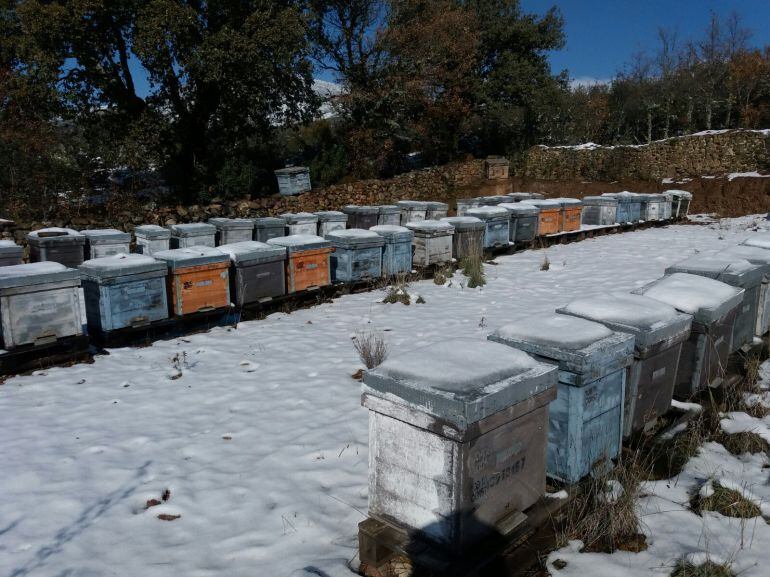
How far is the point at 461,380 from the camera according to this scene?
3.03 metres

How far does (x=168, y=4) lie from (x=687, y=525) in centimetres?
1630

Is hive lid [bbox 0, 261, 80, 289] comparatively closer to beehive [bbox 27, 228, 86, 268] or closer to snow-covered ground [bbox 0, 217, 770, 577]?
snow-covered ground [bbox 0, 217, 770, 577]

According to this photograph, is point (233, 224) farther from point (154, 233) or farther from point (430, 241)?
point (430, 241)

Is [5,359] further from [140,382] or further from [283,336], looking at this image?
[283,336]

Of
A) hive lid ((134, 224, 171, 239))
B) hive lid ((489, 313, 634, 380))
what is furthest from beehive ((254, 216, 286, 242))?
hive lid ((489, 313, 634, 380))

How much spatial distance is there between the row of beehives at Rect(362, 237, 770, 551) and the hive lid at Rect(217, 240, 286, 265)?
5.16m

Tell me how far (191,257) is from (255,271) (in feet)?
3.49

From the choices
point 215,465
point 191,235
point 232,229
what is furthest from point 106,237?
point 215,465

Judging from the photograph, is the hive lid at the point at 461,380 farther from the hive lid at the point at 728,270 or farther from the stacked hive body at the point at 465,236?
the stacked hive body at the point at 465,236

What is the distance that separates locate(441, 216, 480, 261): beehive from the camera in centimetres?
1184

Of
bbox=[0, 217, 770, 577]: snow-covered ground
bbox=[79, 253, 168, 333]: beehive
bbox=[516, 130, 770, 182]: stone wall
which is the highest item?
bbox=[516, 130, 770, 182]: stone wall

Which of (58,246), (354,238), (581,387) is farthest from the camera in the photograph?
(58,246)

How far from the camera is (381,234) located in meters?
10.4

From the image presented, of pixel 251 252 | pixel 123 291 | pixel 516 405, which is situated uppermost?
pixel 251 252
